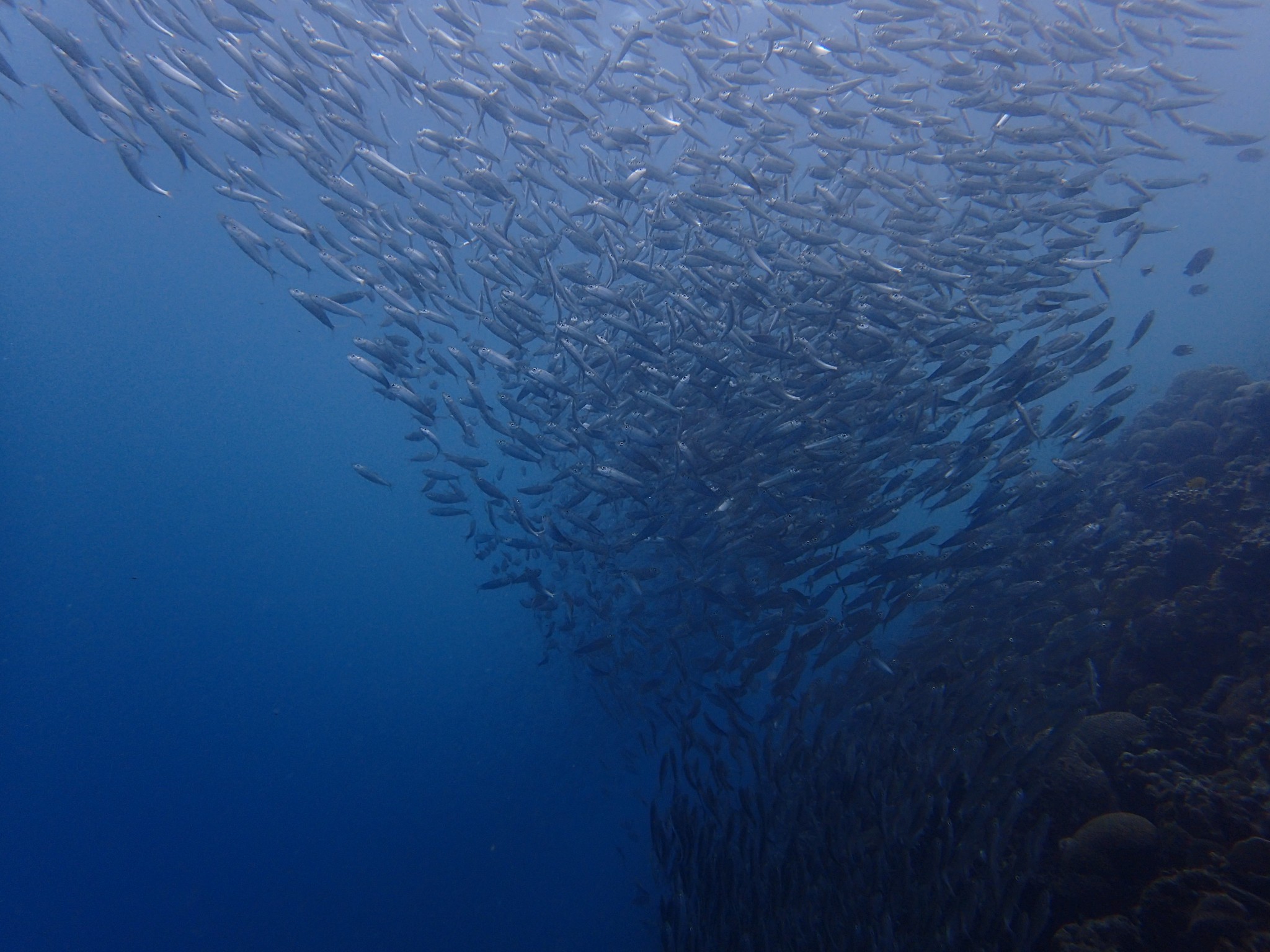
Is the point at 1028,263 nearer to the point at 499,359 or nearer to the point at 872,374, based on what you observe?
the point at 872,374

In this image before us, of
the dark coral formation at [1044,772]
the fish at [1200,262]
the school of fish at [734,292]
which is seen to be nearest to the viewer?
Answer: the dark coral formation at [1044,772]

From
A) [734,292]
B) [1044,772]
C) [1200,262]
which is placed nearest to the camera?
[1044,772]

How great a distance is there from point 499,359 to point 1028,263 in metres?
5.67

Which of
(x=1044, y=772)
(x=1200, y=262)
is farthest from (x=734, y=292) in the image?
(x=1200, y=262)

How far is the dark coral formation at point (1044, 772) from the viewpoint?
4.15m

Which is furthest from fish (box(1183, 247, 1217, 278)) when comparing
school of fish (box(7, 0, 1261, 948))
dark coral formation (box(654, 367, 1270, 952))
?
dark coral formation (box(654, 367, 1270, 952))

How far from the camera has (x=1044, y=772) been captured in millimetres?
5020

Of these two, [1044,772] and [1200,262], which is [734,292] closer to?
[1044,772]

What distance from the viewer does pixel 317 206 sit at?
90.0ft

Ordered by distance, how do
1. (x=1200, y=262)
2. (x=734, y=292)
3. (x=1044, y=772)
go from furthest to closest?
(x=1200, y=262), (x=734, y=292), (x=1044, y=772)

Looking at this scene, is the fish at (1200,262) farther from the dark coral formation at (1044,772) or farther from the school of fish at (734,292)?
the dark coral formation at (1044,772)

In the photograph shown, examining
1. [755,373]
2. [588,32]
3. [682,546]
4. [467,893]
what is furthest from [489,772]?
[588,32]

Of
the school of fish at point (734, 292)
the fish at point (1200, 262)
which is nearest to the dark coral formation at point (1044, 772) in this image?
the school of fish at point (734, 292)

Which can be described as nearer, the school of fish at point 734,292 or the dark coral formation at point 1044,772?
the dark coral formation at point 1044,772
